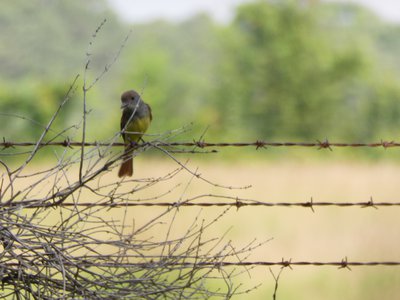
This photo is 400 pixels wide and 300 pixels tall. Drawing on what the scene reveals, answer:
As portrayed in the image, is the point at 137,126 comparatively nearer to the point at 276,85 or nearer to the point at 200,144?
the point at 200,144

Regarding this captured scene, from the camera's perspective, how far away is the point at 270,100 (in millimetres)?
40375

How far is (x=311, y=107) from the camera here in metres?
40.1

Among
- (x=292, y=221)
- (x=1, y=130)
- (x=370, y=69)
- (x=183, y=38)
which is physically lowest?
(x=292, y=221)

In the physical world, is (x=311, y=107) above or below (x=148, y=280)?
above

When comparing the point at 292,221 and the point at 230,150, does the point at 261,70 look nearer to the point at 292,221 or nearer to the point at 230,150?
the point at 230,150

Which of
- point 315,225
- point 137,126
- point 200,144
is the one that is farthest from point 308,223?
point 200,144

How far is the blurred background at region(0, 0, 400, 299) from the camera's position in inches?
494

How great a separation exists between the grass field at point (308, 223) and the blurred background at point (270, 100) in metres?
0.03

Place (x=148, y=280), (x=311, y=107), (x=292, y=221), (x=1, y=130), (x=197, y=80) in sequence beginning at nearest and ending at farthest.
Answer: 1. (x=148, y=280)
2. (x=292, y=221)
3. (x=1, y=130)
4. (x=311, y=107)
5. (x=197, y=80)

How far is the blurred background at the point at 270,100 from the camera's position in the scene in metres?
12.6

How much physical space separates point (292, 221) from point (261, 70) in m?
27.6

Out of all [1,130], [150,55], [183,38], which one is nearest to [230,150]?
[1,130]

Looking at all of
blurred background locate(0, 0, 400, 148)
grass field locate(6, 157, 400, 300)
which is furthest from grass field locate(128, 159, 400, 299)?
blurred background locate(0, 0, 400, 148)

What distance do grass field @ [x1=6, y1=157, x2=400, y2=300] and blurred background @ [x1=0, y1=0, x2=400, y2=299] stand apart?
33 mm
